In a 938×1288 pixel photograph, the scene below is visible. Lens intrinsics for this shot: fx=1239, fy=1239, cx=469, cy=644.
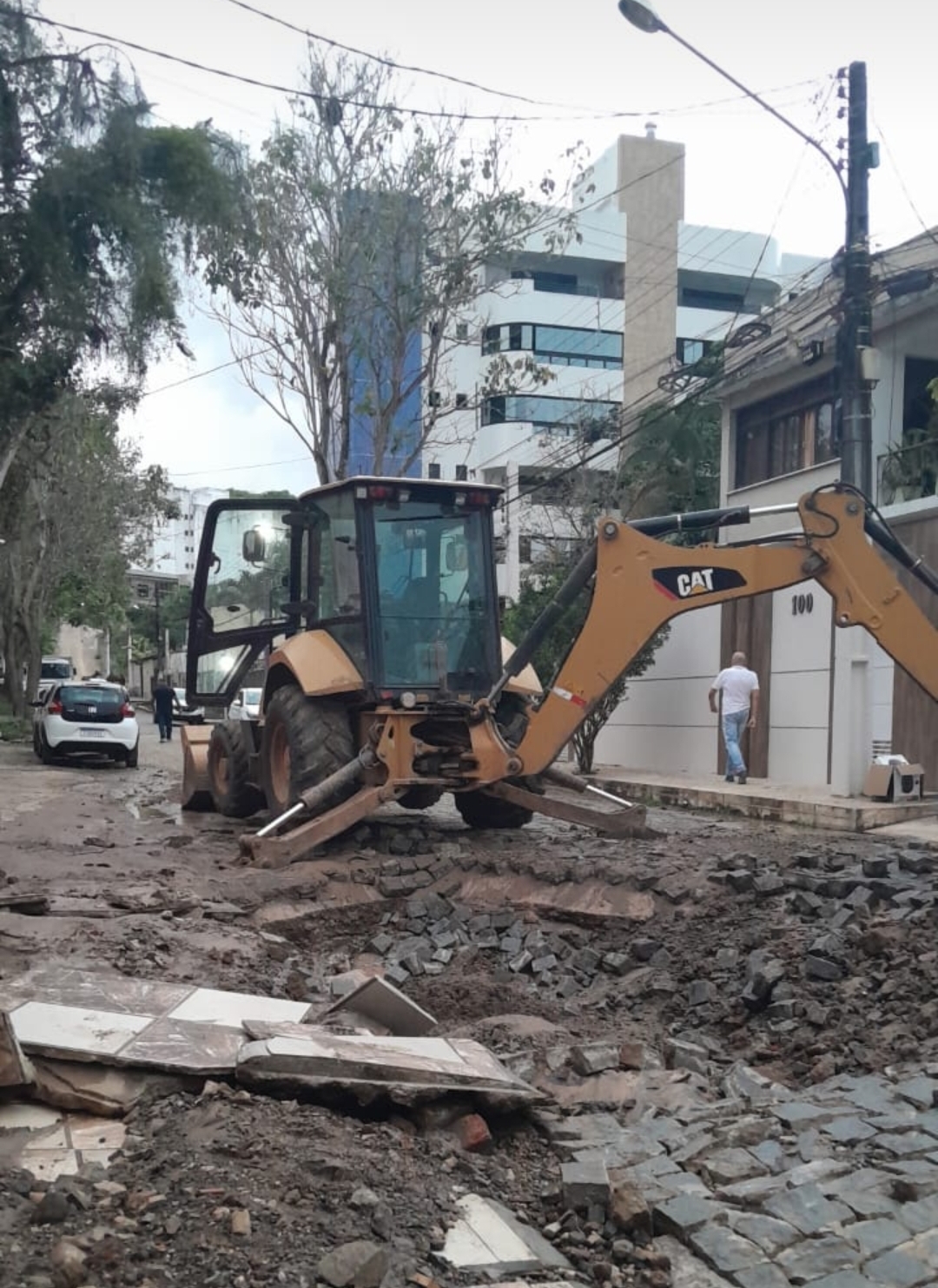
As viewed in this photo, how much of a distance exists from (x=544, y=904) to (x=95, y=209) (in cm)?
547

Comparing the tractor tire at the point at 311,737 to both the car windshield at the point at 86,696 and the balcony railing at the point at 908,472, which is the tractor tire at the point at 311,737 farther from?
the car windshield at the point at 86,696

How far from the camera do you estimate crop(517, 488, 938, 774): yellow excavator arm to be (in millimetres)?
8398

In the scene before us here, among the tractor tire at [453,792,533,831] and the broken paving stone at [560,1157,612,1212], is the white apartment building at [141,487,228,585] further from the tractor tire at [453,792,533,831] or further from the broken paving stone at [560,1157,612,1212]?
the broken paving stone at [560,1157,612,1212]

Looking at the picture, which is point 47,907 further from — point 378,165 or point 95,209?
point 378,165

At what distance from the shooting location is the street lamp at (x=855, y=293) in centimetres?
1273

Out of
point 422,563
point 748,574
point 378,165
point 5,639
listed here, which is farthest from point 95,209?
point 5,639

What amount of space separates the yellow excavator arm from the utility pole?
4.29 m

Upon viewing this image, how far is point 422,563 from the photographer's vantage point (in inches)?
380

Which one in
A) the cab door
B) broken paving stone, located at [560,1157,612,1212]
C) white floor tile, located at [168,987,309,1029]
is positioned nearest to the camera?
broken paving stone, located at [560,1157,612,1212]

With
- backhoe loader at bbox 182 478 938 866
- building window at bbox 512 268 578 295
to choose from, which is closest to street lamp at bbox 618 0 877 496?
backhoe loader at bbox 182 478 938 866

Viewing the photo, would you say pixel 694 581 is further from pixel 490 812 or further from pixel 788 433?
pixel 788 433

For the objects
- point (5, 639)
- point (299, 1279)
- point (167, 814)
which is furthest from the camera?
point (5, 639)

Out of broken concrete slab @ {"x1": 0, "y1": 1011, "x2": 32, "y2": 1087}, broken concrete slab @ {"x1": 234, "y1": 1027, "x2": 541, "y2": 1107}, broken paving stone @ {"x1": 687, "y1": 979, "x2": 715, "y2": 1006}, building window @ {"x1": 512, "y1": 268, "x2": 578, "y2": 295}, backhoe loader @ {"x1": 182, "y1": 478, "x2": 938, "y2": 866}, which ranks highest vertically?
building window @ {"x1": 512, "y1": 268, "x2": 578, "y2": 295}

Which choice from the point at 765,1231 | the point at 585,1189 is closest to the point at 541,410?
the point at 585,1189
